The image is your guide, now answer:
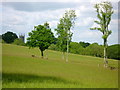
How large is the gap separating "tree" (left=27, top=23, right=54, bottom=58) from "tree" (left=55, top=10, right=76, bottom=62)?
7.66 feet

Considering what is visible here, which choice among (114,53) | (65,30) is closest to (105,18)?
(65,30)

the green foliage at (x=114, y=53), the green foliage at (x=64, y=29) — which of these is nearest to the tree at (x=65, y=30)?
the green foliage at (x=64, y=29)

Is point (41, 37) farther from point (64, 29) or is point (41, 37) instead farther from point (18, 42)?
point (18, 42)

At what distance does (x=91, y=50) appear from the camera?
238ft

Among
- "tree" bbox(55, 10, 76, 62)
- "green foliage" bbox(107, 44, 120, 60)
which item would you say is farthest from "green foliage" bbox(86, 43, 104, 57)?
"tree" bbox(55, 10, 76, 62)

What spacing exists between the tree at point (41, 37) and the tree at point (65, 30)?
233cm

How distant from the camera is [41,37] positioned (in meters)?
47.0

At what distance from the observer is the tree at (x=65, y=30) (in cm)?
4372

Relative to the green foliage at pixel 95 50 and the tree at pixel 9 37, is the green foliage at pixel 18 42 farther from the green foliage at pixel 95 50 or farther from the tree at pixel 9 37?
the green foliage at pixel 95 50

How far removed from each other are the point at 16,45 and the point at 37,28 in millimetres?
17573

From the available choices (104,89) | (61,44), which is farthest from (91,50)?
(104,89)

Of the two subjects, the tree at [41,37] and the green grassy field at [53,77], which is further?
the tree at [41,37]

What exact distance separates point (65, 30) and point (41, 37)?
609 cm

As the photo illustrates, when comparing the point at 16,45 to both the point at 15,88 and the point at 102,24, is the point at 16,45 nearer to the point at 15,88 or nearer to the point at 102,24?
the point at 102,24
